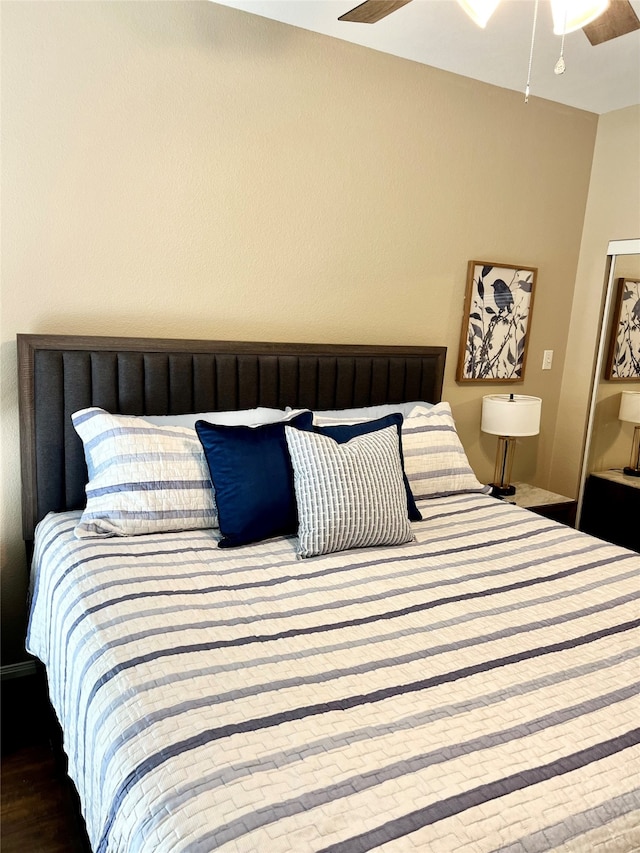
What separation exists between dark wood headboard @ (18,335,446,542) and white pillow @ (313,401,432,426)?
135 millimetres

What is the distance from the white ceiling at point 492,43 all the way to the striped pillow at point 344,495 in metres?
1.59

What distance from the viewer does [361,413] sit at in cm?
276

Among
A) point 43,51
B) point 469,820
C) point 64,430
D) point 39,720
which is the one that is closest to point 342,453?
point 64,430

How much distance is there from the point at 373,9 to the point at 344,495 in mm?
1423

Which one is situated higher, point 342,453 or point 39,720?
point 342,453

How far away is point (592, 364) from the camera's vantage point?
360cm

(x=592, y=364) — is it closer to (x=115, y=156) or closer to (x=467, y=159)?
(x=467, y=159)

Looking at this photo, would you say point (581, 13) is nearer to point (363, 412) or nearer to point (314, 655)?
point (363, 412)

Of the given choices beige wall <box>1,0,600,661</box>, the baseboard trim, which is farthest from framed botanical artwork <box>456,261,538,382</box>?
the baseboard trim

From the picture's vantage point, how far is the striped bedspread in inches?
41.3

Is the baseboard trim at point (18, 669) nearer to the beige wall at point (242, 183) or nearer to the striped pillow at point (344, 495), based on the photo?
the beige wall at point (242, 183)

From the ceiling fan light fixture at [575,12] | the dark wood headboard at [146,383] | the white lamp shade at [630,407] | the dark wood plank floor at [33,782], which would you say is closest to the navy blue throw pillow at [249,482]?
Result: the dark wood headboard at [146,383]

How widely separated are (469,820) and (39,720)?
1.80 m

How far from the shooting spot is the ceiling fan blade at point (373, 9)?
1796 millimetres
